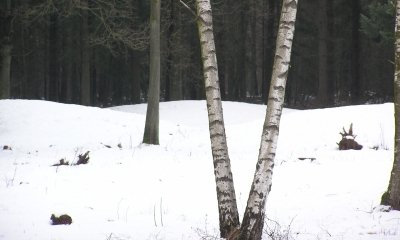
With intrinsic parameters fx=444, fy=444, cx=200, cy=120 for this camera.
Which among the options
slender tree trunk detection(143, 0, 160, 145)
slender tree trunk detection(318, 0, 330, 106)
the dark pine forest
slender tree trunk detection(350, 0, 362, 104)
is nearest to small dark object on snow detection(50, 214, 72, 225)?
slender tree trunk detection(143, 0, 160, 145)

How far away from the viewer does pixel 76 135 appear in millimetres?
15391

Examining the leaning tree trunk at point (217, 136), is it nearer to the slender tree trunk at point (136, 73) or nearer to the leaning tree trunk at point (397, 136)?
the leaning tree trunk at point (397, 136)

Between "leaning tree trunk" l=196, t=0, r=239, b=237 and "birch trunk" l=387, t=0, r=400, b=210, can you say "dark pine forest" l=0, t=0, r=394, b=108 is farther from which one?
"leaning tree trunk" l=196, t=0, r=239, b=237

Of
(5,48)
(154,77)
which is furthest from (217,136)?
(5,48)

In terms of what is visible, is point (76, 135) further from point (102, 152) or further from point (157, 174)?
point (157, 174)

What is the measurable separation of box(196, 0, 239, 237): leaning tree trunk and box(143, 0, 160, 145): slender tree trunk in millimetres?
8115

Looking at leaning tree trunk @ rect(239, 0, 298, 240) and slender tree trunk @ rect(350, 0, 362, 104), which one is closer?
leaning tree trunk @ rect(239, 0, 298, 240)

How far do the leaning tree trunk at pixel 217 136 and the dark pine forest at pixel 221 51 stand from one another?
1693 cm

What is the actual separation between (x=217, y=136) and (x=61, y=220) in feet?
8.08

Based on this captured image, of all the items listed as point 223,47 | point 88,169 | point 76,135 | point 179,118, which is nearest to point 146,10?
point 223,47

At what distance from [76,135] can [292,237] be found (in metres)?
11.6

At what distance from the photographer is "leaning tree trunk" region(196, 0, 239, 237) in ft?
16.5

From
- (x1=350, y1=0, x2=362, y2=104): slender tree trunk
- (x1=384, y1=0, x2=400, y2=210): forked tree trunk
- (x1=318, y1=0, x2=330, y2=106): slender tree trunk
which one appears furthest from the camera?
(x1=350, y1=0, x2=362, y2=104): slender tree trunk

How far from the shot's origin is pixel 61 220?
19.3ft
